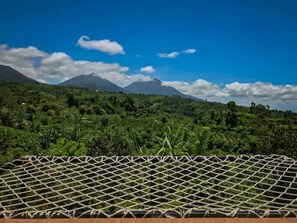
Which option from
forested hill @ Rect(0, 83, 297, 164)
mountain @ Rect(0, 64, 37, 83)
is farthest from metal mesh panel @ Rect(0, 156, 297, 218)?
mountain @ Rect(0, 64, 37, 83)

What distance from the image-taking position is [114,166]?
2455mm

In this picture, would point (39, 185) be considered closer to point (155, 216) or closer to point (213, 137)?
point (155, 216)

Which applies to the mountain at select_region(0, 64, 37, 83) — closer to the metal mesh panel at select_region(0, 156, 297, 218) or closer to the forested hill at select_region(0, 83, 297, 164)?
the forested hill at select_region(0, 83, 297, 164)

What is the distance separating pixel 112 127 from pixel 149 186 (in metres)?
27.4

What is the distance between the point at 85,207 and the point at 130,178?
68cm

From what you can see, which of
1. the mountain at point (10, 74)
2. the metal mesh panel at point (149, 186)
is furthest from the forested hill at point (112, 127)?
the mountain at point (10, 74)

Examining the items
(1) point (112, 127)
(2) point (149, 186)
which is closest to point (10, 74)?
(1) point (112, 127)

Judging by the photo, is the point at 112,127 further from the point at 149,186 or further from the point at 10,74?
the point at 10,74

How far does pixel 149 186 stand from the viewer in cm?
214

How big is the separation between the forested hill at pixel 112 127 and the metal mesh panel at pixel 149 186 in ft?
42.5

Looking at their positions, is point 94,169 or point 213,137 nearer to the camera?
point 94,169

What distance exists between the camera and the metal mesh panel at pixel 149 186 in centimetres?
165

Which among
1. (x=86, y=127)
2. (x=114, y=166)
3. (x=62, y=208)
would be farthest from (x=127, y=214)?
(x=86, y=127)

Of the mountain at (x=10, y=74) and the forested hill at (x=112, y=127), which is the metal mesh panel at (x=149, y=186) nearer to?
the forested hill at (x=112, y=127)
